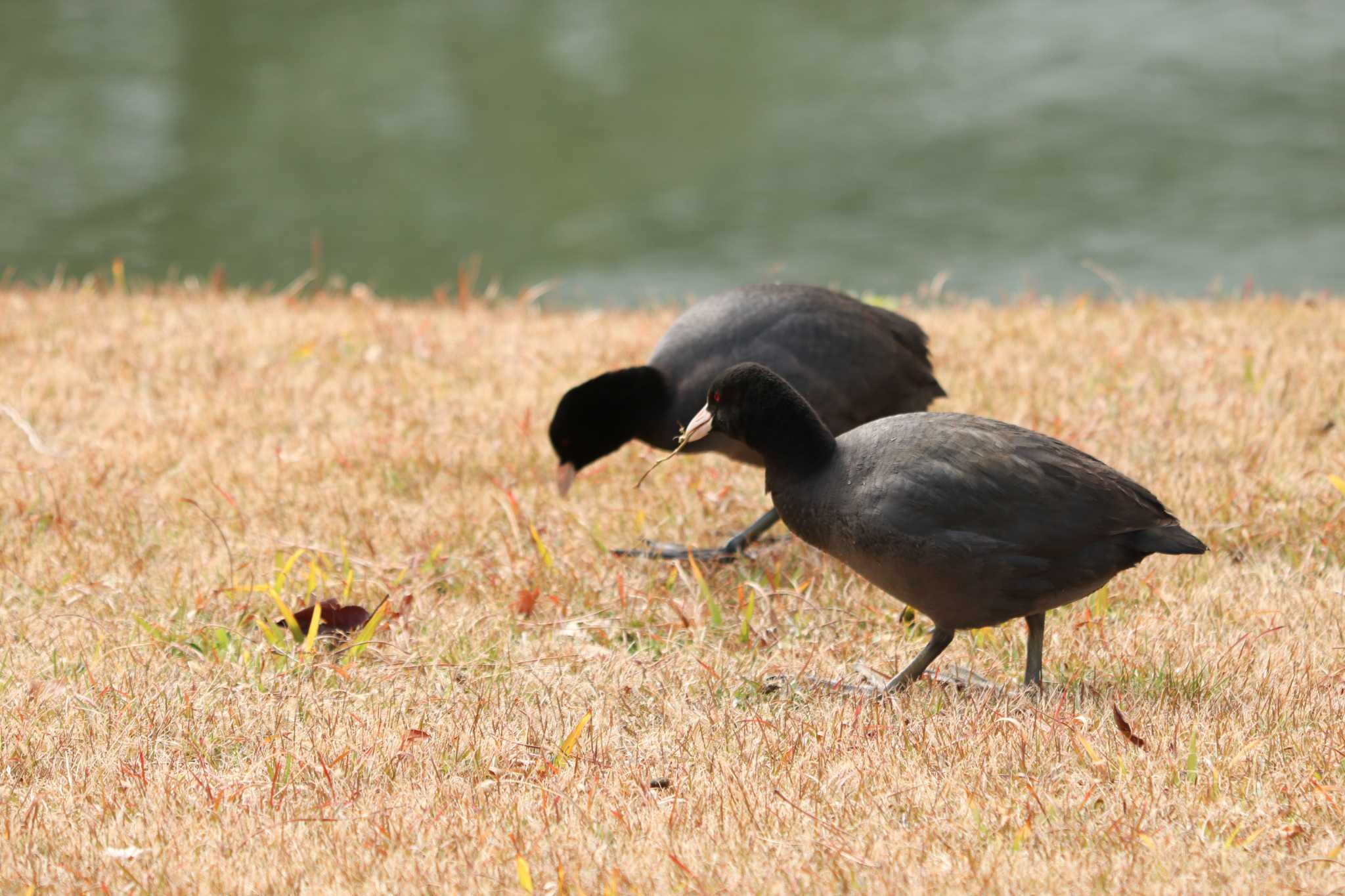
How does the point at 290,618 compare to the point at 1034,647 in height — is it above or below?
below

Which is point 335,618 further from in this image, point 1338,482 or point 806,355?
point 1338,482

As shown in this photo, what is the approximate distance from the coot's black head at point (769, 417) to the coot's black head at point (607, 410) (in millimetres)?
941

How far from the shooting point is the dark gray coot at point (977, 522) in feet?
11.6

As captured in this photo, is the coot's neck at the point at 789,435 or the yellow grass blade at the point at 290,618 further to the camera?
the yellow grass blade at the point at 290,618

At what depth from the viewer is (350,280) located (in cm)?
1466

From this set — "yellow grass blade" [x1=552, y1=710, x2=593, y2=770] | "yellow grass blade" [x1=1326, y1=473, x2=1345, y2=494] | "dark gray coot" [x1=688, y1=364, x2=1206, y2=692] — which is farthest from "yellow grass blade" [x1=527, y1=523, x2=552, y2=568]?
"yellow grass blade" [x1=1326, y1=473, x2=1345, y2=494]

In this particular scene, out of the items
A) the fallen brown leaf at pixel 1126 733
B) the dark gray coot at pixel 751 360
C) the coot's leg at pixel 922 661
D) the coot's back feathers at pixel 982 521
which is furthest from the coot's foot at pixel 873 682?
the dark gray coot at pixel 751 360

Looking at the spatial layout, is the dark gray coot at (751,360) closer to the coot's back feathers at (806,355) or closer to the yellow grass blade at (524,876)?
the coot's back feathers at (806,355)

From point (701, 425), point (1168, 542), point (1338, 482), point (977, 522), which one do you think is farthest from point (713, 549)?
point (1338, 482)

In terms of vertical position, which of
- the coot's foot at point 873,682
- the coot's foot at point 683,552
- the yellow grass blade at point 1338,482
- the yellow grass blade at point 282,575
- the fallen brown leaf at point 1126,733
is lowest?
the coot's foot at point 683,552

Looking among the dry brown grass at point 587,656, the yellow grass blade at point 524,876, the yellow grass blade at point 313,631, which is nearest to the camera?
the yellow grass blade at point 524,876

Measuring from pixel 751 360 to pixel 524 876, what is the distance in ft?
7.94

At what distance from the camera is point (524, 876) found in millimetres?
2811

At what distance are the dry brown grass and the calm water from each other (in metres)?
7.48
